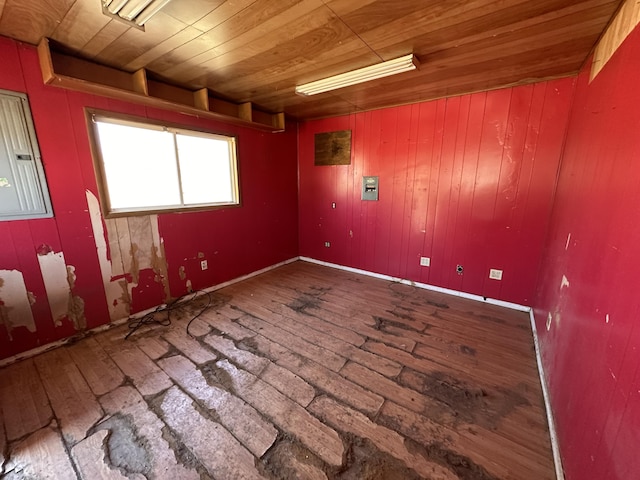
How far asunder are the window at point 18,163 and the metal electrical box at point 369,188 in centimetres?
327

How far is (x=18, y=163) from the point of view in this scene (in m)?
1.82

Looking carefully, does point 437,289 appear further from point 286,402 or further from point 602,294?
point 286,402

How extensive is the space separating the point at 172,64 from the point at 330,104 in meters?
1.75

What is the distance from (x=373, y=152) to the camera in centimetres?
346

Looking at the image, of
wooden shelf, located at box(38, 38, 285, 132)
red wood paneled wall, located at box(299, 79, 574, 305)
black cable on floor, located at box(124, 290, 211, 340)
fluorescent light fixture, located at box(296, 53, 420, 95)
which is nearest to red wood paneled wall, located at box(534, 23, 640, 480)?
red wood paneled wall, located at box(299, 79, 574, 305)

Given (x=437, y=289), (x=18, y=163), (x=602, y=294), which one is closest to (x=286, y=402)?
(x=602, y=294)

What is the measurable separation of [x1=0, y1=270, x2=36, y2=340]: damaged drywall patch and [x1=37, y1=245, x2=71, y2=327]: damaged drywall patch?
119mm

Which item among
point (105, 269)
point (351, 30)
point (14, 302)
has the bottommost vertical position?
point (14, 302)

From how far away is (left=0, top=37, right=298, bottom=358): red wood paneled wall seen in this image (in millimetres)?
1854

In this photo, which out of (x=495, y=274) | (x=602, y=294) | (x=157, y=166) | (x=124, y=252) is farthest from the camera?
(x=495, y=274)

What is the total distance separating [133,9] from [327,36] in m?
1.14

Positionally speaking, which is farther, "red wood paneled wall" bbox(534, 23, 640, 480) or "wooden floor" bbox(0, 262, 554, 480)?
"wooden floor" bbox(0, 262, 554, 480)

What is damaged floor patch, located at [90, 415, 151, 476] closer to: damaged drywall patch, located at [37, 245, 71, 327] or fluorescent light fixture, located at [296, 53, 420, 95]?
damaged drywall patch, located at [37, 245, 71, 327]

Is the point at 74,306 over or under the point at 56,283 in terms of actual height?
under
